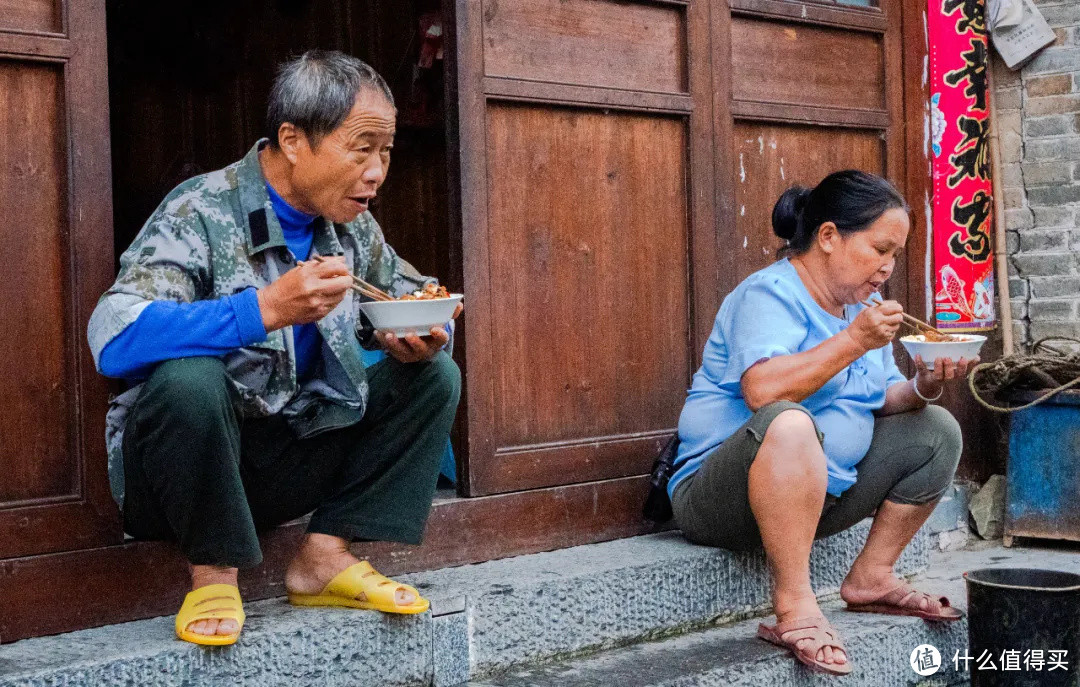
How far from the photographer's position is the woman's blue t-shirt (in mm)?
3426

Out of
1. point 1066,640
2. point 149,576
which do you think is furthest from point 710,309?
point 149,576

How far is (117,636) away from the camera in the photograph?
2861 mm

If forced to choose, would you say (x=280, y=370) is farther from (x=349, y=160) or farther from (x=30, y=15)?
(x=30, y=15)

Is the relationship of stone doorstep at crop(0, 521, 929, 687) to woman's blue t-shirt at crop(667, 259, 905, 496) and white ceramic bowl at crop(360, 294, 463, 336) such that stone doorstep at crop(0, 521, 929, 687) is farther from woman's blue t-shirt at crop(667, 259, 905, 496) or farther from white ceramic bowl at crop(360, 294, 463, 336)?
white ceramic bowl at crop(360, 294, 463, 336)

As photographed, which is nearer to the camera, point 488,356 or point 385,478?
point 385,478

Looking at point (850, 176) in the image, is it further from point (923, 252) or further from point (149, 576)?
point (149, 576)

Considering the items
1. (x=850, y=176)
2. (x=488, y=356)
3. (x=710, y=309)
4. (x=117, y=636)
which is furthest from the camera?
(x=710, y=309)

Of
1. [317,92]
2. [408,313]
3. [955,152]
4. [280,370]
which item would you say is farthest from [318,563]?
[955,152]

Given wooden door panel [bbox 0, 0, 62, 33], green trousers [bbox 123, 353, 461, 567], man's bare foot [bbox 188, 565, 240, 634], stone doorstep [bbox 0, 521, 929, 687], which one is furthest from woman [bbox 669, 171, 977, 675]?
wooden door panel [bbox 0, 0, 62, 33]

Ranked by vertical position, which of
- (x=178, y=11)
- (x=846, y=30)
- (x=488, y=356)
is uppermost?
(x=178, y=11)

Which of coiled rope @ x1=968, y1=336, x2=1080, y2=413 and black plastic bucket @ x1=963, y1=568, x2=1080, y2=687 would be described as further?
coiled rope @ x1=968, y1=336, x2=1080, y2=413

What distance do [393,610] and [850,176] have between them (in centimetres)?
181

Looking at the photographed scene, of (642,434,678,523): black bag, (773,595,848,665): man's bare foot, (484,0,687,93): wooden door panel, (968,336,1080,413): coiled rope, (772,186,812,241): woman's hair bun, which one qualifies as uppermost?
(484,0,687,93): wooden door panel

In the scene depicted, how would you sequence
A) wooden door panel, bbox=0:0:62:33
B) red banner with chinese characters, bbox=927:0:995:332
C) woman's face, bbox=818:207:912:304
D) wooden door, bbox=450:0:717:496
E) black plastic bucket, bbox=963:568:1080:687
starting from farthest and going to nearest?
red banner with chinese characters, bbox=927:0:995:332
wooden door, bbox=450:0:717:496
woman's face, bbox=818:207:912:304
black plastic bucket, bbox=963:568:1080:687
wooden door panel, bbox=0:0:62:33
